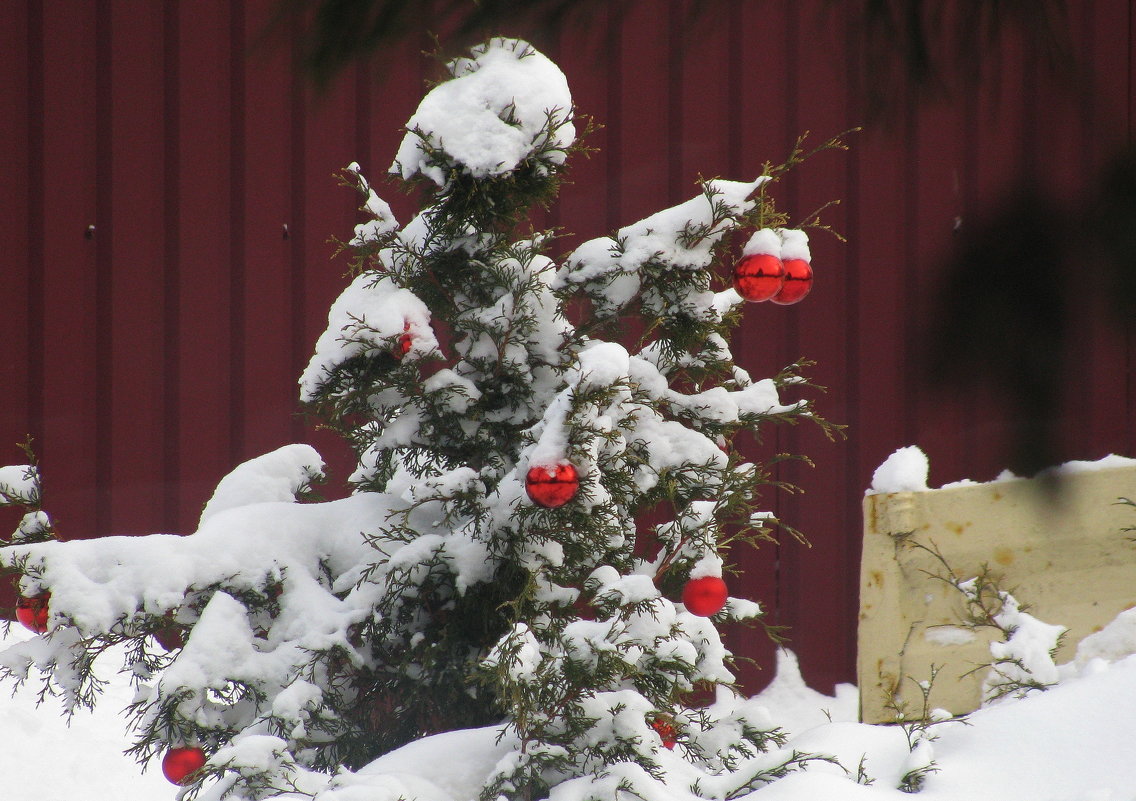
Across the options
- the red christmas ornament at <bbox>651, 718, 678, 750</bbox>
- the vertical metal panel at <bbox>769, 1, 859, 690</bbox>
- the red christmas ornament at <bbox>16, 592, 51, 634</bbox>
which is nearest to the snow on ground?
the red christmas ornament at <bbox>651, 718, 678, 750</bbox>

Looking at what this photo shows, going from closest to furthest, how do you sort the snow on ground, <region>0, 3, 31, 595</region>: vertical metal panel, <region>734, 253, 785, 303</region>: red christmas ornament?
the snow on ground → <region>734, 253, 785, 303</region>: red christmas ornament → <region>0, 3, 31, 595</region>: vertical metal panel

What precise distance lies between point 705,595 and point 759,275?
0.76m

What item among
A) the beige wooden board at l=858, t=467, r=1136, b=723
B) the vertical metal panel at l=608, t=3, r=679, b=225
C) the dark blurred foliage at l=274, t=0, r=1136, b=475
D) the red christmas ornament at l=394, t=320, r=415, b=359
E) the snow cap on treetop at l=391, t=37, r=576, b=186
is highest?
the vertical metal panel at l=608, t=3, r=679, b=225

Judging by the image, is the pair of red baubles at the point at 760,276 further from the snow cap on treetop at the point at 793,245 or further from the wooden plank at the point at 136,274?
the wooden plank at the point at 136,274

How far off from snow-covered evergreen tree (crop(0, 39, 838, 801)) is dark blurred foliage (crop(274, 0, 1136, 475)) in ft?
4.42

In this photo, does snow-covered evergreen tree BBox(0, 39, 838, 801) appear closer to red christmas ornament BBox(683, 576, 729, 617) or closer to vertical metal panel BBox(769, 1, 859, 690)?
red christmas ornament BBox(683, 576, 729, 617)

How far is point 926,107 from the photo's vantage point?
608mm

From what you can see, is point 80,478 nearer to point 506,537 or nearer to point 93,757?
point 93,757

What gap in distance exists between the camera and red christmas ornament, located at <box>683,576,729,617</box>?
7.62 feet

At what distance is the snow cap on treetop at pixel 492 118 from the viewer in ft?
7.21

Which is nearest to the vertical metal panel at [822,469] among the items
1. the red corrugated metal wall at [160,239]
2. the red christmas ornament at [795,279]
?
the red corrugated metal wall at [160,239]

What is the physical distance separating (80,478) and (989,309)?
4240 millimetres

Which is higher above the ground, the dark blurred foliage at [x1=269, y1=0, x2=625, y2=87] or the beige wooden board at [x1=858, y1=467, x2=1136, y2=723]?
the dark blurred foliage at [x1=269, y1=0, x2=625, y2=87]

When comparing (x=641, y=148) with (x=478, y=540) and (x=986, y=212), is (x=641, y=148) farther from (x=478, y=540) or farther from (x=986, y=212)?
(x=986, y=212)
